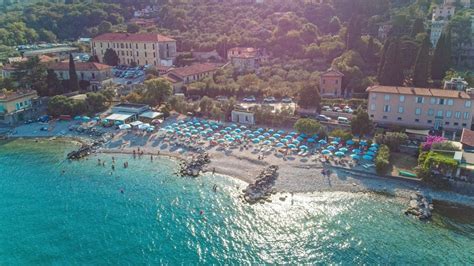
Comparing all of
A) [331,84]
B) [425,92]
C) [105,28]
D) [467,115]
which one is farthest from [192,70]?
Result: [105,28]

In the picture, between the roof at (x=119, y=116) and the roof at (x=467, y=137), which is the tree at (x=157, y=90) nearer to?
the roof at (x=119, y=116)

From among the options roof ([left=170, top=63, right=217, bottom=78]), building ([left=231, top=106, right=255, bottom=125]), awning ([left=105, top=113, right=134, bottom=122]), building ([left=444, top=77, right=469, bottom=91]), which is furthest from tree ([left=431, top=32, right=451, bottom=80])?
awning ([left=105, top=113, right=134, bottom=122])

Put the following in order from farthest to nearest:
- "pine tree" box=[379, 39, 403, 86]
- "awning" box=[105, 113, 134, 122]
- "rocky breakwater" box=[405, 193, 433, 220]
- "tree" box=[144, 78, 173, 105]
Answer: "tree" box=[144, 78, 173, 105] < "awning" box=[105, 113, 134, 122] < "pine tree" box=[379, 39, 403, 86] < "rocky breakwater" box=[405, 193, 433, 220]

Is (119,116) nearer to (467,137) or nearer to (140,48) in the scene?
(140,48)

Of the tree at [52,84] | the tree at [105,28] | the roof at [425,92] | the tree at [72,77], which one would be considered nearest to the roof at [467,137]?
the roof at [425,92]

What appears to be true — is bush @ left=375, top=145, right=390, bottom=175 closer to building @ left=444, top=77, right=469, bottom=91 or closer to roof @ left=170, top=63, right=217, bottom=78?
building @ left=444, top=77, right=469, bottom=91

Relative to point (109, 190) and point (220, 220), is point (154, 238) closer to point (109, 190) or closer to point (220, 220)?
point (220, 220)
